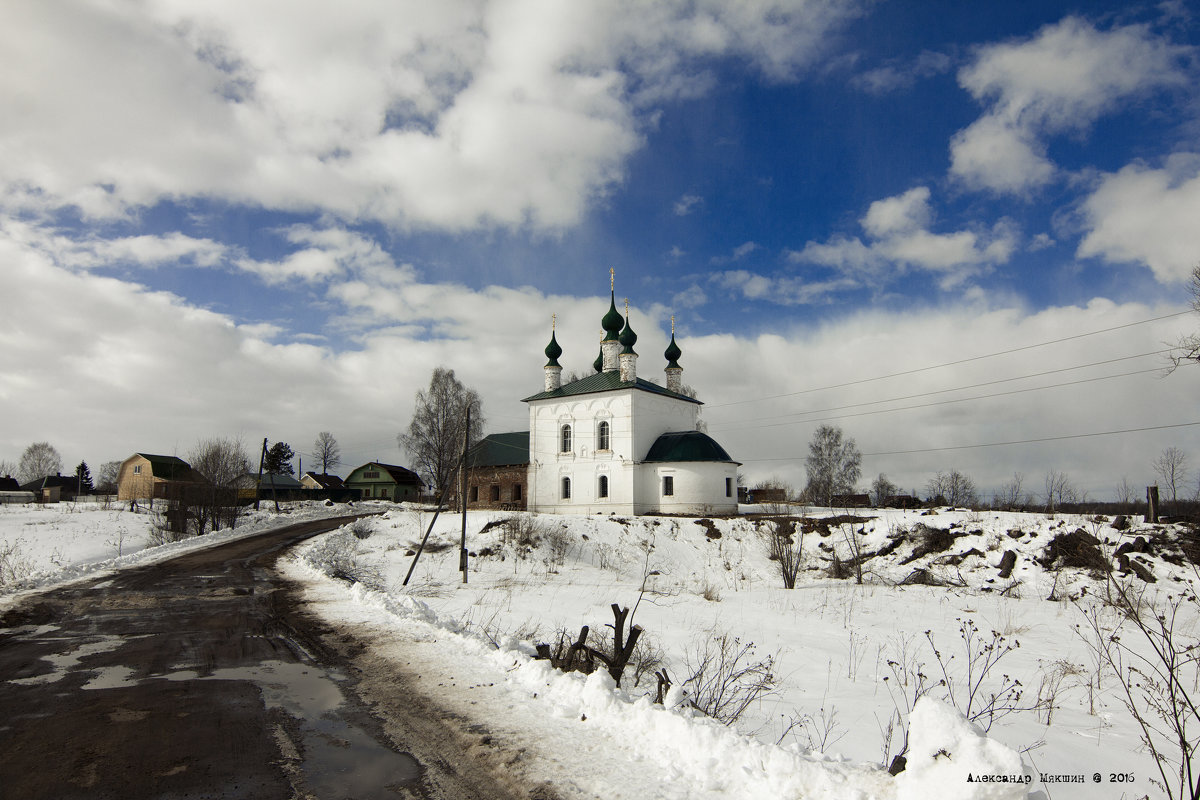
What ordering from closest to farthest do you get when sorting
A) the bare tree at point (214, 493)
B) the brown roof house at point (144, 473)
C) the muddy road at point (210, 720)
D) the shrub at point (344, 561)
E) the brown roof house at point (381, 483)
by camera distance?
the muddy road at point (210, 720), the shrub at point (344, 561), the bare tree at point (214, 493), the brown roof house at point (144, 473), the brown roof house at point (381, 483)

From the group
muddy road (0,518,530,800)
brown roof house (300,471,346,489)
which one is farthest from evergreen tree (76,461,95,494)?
muddy road (0,518,530,800)

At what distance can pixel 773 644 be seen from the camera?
9.59 m

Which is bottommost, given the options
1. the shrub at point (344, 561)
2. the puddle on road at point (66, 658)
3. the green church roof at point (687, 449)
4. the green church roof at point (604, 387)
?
the shrub at point (344, 561)

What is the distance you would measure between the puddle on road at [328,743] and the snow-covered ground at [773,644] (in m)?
0.82

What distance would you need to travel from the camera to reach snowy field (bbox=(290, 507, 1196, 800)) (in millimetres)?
4242

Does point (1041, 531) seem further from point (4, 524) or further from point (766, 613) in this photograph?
point (4, 524)

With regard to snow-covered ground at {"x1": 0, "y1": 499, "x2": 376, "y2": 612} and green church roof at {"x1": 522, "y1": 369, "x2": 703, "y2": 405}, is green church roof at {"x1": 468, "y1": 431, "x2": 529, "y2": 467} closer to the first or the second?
green church roof at {"x1": 522, "y1": 369, "x2": 703, "y2": 405}

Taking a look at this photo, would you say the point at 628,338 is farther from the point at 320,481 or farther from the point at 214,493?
the point at 320,481

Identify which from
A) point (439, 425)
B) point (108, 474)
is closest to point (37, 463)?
point (108, 474)

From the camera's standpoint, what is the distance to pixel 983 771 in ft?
11.1

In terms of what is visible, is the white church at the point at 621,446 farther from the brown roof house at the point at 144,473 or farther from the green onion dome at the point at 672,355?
the brown roof house at the point at 144,473

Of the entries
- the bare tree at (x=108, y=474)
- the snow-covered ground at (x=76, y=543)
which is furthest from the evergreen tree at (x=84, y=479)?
the snow-covered ground at (x=76, y=543)

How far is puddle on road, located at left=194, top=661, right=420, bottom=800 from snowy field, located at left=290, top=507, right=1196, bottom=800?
900mm

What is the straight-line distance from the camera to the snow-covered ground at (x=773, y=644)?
428cm
